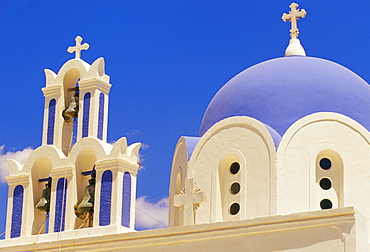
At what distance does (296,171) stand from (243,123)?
1.31 meters

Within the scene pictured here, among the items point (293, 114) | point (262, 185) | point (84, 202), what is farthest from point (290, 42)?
point (84, 202)

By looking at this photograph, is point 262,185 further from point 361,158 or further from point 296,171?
point 361,158

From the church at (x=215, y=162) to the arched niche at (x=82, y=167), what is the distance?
18 millimetres

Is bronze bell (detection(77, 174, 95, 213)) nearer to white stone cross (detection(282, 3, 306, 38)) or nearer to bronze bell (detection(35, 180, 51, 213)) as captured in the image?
bronze bell (detection(35, 180, 51, 213))

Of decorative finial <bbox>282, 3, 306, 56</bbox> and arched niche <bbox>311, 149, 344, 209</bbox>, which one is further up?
decorative finial <bbox>282, 3, 306, 56</bbox>

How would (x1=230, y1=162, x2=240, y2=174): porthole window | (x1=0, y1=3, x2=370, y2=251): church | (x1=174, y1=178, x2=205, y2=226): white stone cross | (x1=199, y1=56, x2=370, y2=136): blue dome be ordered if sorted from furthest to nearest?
(x1=199, y1=56, x2=370, y2=136): blue dome
(x1=230, y1=162, x2=240, y2=174): porthole window
(x1=0, y1=3, x2=370, y2=251): church
(x1=174, y1=178, x2=205, y2=226): white stone cross

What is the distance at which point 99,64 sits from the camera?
49.7ft

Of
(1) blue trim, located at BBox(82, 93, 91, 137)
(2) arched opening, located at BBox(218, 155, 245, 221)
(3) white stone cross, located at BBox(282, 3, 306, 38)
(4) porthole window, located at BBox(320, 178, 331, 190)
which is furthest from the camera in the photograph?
(3) white stone cross, located at BBox(282, 3, 306, 38)

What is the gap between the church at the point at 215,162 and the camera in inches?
567

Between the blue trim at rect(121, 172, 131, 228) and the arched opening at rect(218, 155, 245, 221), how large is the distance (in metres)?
1.89

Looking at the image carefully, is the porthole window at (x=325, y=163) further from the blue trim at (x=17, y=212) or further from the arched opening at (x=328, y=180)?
the blue trim at (x=17, y=212)

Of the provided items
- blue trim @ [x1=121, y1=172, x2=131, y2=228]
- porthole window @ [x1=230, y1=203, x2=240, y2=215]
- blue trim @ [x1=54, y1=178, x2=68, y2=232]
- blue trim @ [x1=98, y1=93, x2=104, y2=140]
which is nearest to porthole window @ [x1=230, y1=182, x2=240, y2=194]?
porthole window @ [x1=230, y1=203, x2=240, y2=215]

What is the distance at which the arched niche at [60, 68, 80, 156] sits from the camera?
50.3 feet

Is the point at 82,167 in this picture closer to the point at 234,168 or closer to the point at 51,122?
the point at 51,122
